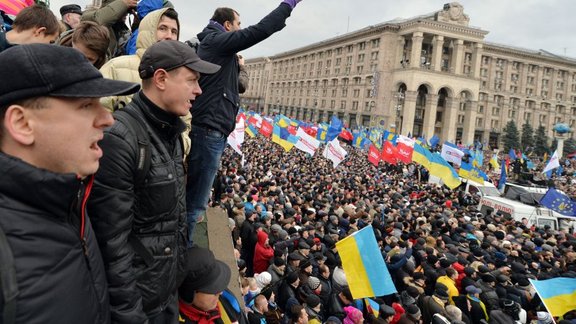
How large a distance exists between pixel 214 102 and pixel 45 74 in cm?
194

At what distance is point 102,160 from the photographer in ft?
5.79

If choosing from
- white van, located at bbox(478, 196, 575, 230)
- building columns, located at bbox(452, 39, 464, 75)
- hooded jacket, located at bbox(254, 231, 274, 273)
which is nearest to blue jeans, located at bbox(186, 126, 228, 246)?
hooded jacket, located at bbox(254, 231, 274, 273)

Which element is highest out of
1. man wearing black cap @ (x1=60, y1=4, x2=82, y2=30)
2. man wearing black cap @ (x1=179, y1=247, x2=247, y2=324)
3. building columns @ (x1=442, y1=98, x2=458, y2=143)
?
building columns @ (x1=442, y1=98, x2=458, y2=143)

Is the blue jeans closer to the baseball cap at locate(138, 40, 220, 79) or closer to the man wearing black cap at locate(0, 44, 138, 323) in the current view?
the baseball cap at locate(138, 40, 220, 79)

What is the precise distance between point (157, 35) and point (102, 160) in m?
1.55

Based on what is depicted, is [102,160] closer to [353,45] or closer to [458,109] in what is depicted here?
[458,109]

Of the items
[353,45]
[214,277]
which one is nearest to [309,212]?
[214,277]

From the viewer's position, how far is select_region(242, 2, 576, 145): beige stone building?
189 feet

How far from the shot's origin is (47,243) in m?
1.25

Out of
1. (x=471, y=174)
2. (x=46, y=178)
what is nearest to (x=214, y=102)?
(x=46, y=178)

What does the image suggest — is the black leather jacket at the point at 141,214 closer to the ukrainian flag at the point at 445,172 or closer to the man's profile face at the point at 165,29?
the man's profile face at the point at 165,29

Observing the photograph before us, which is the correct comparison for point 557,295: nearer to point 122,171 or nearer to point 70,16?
point 122,171

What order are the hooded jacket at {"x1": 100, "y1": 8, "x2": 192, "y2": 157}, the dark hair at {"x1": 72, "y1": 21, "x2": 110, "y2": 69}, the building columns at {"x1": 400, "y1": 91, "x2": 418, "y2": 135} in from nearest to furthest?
the hooded jacket at {"x1": 100, "y1": 8, "x2": 192, "y2": 157} < the dark hair at {"x1": 72, "y1": 21, "x2": 110, "y2": 69} < the building columns at {"x1": 400, "y1": 91, "x2": 418, "y2": 135}

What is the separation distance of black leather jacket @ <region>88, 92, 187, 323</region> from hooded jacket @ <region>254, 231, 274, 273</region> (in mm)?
5094
